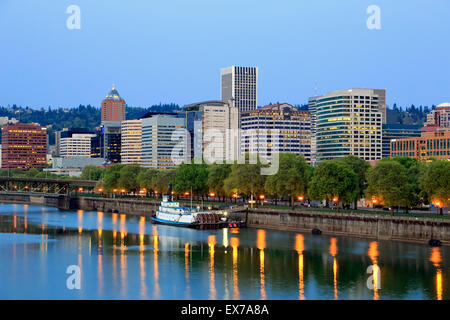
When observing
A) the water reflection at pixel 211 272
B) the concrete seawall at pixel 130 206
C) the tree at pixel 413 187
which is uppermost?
the tree at pixel 413 187

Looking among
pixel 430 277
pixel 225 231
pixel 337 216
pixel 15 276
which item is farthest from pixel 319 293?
pixel 225 231

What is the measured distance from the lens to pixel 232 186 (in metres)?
150

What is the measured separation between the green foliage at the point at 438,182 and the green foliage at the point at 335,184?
637 inches

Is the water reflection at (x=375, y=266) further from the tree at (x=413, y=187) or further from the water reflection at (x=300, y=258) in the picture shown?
the tree at (x=413, y=187)

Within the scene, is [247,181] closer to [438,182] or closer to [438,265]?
[438,182]

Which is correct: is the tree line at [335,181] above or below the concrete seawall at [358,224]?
above

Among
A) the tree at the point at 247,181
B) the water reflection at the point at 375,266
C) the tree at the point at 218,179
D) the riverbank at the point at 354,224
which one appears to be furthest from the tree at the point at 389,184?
the tree at the point at 218,179

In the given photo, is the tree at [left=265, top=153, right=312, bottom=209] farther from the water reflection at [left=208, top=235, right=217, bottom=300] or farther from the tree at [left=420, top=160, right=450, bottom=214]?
the tree at [left=420, top=160, right=450, bottom=214]

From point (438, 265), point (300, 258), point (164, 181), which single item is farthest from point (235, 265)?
point (164, 181)

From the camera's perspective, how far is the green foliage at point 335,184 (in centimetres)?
12019

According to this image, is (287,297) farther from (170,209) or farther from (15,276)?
(170,209)

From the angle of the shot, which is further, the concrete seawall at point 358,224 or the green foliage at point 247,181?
the green foliage at point 247,181

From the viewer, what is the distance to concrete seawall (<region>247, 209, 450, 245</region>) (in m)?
94.9

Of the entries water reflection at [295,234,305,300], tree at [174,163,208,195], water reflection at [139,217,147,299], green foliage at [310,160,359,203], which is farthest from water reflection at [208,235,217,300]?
tree at [174,163,208,195]
